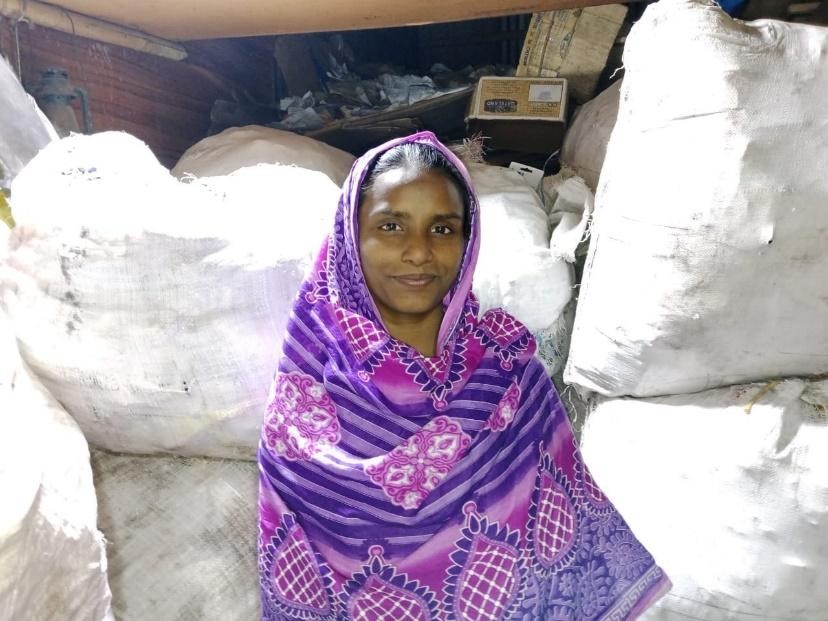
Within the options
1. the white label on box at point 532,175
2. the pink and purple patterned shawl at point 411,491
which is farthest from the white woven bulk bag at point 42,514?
the white label on box at point 532,175

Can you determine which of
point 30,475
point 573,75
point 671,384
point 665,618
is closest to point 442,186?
point 671,384

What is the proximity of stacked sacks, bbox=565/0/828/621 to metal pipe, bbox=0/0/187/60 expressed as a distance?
123cm

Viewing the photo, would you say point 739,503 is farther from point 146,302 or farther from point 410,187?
point 146,302

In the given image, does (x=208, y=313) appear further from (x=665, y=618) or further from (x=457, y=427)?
(x=665, y=618)

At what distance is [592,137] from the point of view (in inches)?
59.6

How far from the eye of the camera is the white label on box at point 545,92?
181 cm

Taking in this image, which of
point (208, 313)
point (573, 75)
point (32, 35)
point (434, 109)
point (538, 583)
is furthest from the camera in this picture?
point (434, 109)

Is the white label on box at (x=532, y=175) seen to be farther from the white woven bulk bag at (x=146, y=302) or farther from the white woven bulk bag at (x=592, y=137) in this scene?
the white woven bulk bag at (x=146, y=302)

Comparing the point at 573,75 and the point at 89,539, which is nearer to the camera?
the point at 89,539

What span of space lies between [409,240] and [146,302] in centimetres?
39

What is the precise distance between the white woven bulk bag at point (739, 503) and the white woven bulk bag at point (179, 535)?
1.91ft

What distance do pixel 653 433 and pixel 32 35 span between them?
153cm

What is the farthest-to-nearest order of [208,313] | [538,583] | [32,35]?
[32,35] < [208,313] < [538,583]

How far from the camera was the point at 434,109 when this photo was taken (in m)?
2.15
